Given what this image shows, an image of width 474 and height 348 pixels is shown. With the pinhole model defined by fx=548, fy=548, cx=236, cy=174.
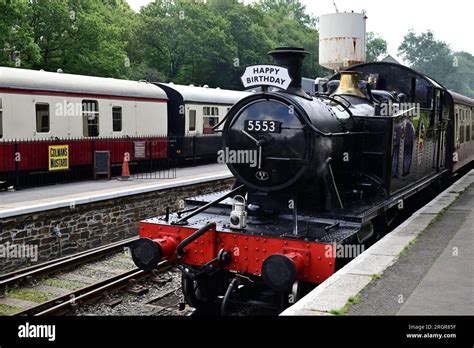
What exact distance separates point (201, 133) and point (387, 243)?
1457 centimetres

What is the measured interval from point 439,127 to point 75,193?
27.5ft

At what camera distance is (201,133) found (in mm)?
21328

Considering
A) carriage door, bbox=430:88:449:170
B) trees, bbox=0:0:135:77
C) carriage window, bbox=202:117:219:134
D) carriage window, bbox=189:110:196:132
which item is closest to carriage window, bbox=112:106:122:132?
carriage window, bbox=189:110:196:132

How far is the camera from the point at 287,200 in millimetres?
7027

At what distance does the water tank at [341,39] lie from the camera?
91.0 feet

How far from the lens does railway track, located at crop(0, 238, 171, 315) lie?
312 inches

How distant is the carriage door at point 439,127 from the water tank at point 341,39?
15.7 meters

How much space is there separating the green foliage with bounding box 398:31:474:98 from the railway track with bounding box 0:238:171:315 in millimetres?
95201

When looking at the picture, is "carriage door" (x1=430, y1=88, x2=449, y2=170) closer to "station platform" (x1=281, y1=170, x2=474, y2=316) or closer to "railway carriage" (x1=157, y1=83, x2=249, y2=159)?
"station platform" (x1=281, y1=170, x2=474, y2=316)

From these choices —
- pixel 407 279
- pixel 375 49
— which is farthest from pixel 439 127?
pixel 375 49

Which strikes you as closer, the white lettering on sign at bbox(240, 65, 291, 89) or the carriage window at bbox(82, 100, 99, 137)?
the white lettering on sign at bbox(240, 65, 291, 89)

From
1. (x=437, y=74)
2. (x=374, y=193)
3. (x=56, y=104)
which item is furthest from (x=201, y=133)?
(x=437, y=74)

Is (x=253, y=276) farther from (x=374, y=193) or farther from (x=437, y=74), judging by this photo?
(x=437, y=74)

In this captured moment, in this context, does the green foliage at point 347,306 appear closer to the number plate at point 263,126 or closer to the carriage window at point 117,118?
the number plate at point 263,126
